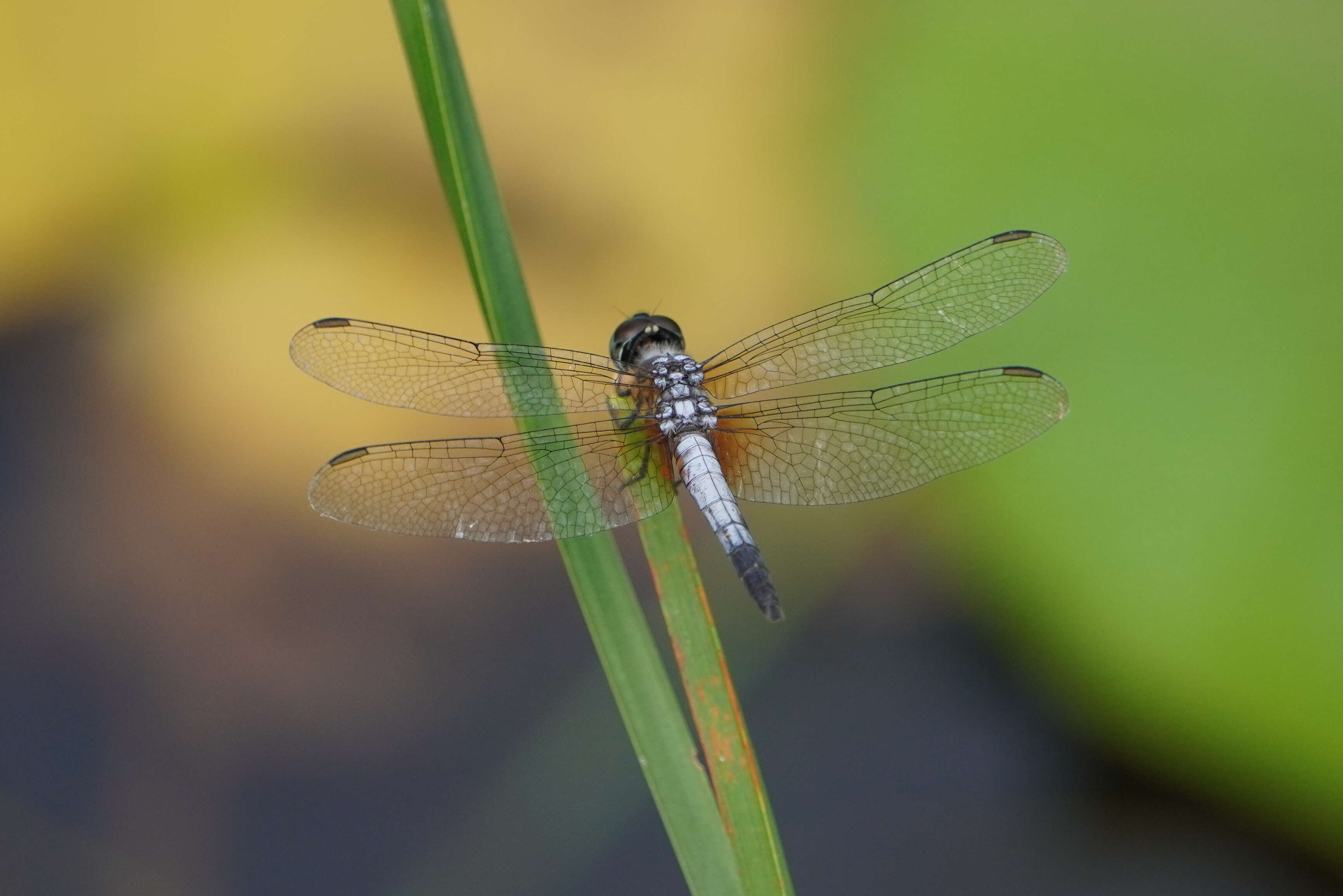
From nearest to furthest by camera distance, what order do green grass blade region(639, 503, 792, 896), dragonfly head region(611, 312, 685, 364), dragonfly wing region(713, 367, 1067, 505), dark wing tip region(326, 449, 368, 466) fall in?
green grass blade region(639, 503, 792, 896), dark wing tip region(326, 449, 368, 466), dragonfly wing region(713, 367, 1067, 505), dragonfly head region(611, 312, 685, 364)

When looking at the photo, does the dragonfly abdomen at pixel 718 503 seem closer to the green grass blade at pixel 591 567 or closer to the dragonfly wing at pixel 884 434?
the dragonfly wing at pixel 884 434

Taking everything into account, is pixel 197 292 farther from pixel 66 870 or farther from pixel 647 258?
pixel 66 870

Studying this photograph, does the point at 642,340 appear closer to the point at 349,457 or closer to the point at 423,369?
the point at 423,369

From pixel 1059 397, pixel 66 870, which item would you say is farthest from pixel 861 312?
pixel 66 870

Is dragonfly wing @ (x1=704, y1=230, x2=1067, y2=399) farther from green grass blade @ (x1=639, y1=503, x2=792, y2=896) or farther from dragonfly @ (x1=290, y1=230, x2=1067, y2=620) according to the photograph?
green grass blade @ (x1=639, y1=503, x2=792, y2=896)

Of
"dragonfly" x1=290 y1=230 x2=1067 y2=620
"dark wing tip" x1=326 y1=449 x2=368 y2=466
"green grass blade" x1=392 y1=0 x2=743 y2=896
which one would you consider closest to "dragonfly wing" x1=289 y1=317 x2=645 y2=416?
"dragonfly" x1=290 y1=230 x2=1067 y2=620

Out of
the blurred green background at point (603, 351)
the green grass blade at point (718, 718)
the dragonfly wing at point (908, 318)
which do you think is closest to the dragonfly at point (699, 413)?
the dragonfly wing at point (908, 318)
